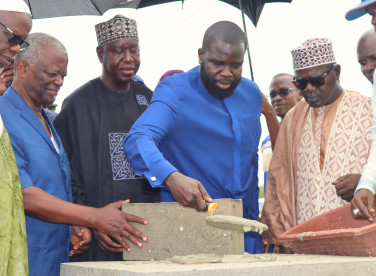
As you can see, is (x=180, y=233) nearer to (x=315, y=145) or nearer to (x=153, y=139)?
(x=153, y=139)

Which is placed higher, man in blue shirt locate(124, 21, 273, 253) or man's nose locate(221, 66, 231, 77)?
man's nose locate(221, 66, 231, 77)

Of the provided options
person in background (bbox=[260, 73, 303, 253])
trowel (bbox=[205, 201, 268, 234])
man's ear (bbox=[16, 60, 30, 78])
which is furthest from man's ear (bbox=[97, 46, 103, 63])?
person in background (bbox=[260, 73, 303, 253])

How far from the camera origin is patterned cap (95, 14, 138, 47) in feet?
15.0

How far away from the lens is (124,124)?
427cm

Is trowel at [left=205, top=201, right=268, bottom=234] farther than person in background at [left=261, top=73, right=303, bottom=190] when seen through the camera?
No

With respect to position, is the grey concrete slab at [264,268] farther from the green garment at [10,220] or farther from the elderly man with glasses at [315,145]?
the elderly man with glasses at [315,145]

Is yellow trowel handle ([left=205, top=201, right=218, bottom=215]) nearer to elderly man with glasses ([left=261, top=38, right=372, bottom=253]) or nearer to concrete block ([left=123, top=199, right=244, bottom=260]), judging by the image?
concrete block ([left=123, top=199, right=244, bottom=260])

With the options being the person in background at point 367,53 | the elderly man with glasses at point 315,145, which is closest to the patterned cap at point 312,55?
the elderly man with glasses at point 315,145

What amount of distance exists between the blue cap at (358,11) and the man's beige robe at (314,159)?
0.63 metres

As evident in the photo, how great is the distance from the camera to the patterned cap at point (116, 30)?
15.0 feet

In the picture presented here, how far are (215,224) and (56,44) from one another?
1.67 metres

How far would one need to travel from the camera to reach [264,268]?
2.58 m

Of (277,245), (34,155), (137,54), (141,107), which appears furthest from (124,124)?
(277,245)

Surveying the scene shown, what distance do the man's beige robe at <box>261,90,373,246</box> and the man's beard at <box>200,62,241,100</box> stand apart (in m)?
0.75
